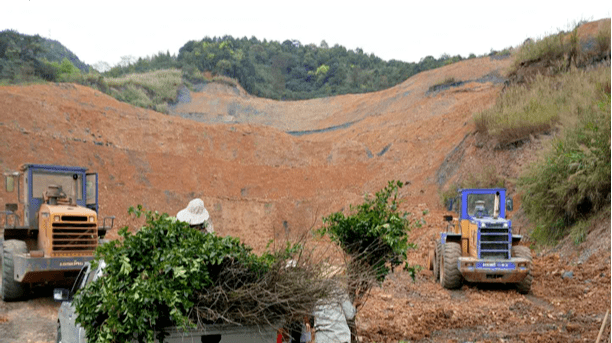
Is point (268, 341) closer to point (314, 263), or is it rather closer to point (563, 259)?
point (314, 263)

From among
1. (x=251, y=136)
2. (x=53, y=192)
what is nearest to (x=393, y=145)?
(x=251, y=136)

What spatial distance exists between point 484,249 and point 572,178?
13.2 feet

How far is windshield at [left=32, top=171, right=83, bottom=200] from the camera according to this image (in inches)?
475

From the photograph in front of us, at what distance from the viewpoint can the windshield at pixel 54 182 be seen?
39.5 feet

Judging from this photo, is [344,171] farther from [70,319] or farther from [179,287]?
[179,287]

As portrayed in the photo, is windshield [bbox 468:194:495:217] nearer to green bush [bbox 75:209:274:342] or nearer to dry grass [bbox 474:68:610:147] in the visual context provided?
dry grass [bbox 474:68:610:147]

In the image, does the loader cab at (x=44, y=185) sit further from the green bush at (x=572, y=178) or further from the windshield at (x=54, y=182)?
the green bush at (x=572, y=178)

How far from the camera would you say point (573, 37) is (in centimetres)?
2380

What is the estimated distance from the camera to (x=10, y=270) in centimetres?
1093

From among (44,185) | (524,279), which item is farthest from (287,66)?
(524,279)

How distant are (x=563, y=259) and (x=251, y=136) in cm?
2715

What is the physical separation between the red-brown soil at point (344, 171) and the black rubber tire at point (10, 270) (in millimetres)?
332

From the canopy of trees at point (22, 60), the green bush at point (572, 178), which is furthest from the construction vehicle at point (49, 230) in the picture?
the canopy of trees at point (22, 60)

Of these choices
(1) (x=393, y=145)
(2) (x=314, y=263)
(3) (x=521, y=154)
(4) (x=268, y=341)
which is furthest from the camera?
(1) (x=393, y=145)
